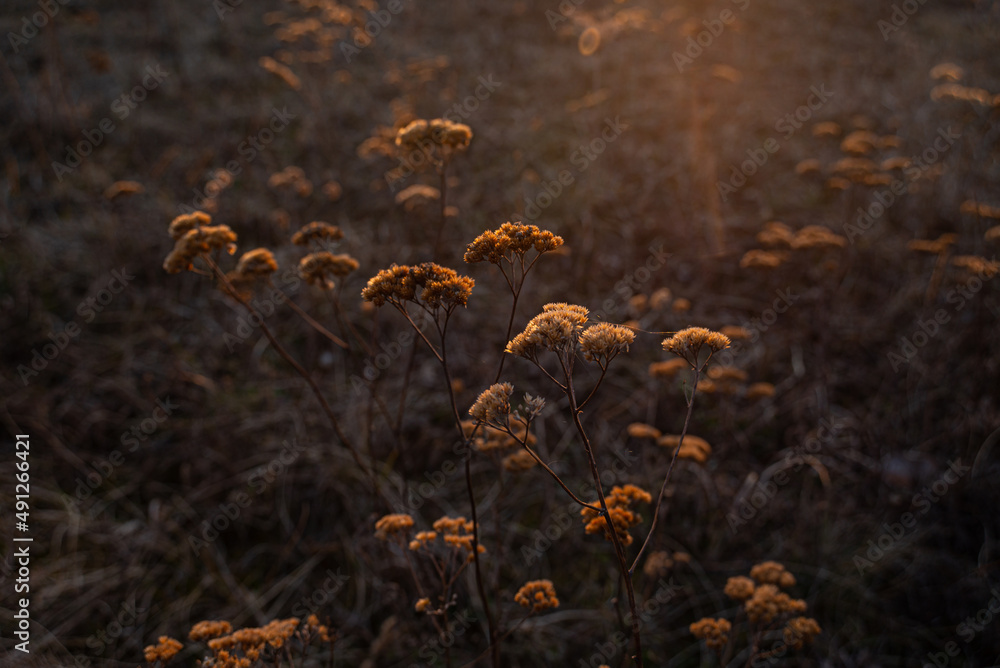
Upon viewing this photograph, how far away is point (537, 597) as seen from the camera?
2471mm

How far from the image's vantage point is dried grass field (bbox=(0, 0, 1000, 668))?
3430 mm

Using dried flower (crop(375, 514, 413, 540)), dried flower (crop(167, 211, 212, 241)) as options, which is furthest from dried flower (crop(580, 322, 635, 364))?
dried flower (crop(167, 211, 212, 241))

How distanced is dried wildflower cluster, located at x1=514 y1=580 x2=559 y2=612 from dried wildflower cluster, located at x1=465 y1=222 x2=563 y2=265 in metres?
1.46

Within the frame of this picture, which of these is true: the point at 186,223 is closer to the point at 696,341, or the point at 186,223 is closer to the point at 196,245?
the point at 196,245

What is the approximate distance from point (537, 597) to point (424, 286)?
147 centimetres

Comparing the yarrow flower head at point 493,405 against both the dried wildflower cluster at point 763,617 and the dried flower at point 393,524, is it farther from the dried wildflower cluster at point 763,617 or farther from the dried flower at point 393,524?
the dried wildflower cluster at point 763,617

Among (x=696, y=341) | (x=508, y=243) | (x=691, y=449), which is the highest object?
(x=508, y=243)

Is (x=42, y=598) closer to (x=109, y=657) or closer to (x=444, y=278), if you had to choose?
(x=109, y=657)

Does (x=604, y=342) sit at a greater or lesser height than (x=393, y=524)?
greater

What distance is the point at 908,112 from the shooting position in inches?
376

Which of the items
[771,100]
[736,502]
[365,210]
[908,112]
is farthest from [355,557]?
[908,112]

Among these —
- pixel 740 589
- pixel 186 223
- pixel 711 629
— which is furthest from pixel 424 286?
pixel 740 589

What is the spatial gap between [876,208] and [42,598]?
32.3 ft

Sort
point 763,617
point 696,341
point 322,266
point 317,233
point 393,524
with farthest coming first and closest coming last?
point 317,233 < point 322,266 < point 763,617 < point 393,524 < point 696,341
